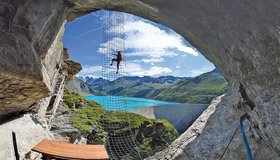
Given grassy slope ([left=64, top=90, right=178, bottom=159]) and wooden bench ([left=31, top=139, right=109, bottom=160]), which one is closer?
wooden bench ([left=31, top=139, right=109, bottom=160])

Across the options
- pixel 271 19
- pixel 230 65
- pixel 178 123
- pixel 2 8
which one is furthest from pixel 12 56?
pixel 178 123

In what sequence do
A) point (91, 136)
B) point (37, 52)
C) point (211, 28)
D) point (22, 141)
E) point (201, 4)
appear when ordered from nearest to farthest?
1. point (201, 4)
2. point (211, 28)
3. point (37, 52)
4. point (22, 141)
5. point (91, 136)

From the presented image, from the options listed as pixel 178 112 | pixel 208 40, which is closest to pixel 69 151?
pixel 208 40

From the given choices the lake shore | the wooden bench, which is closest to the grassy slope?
the lake shore

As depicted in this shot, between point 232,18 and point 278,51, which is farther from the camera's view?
point 232,18

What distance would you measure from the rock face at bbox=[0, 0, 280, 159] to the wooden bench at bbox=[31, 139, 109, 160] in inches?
48.5

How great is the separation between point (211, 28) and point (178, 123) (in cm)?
1851

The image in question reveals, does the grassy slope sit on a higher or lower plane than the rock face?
lower

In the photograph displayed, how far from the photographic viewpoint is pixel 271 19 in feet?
11.9

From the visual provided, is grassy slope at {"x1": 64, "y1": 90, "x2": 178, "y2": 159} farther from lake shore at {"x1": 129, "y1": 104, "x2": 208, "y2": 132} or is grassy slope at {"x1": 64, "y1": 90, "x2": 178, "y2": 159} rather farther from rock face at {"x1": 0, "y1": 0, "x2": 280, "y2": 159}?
rock face at {"x1": 0, "y1": 0, "x2": 280, "y2": 159}

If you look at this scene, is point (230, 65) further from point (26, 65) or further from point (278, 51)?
point (26, 65)

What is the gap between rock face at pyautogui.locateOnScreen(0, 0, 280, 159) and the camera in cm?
390

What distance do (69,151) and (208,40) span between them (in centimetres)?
369

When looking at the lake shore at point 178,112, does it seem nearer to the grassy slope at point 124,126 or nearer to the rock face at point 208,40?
the grassy slope at point 124,126
